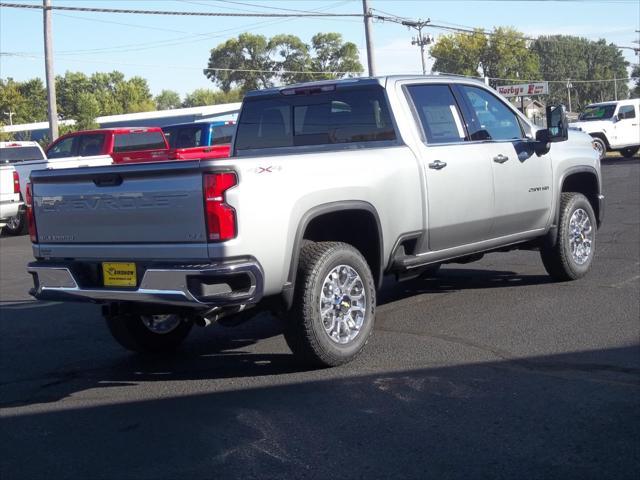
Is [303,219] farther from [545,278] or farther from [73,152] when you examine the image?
[73,152]

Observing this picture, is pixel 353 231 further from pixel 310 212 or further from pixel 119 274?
pixel 119 274

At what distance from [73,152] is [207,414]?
14.6 m

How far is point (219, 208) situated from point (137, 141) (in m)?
14.5

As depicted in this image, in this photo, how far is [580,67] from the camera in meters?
85.8

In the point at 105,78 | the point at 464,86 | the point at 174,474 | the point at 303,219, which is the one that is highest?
the point at 105,78

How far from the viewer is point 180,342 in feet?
23.9

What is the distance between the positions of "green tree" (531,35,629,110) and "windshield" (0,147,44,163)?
218 feet

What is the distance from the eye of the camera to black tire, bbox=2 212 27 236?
18078 millimetres

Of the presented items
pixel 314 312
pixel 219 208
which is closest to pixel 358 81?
pixel 314 312

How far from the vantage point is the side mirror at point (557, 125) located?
8.16m

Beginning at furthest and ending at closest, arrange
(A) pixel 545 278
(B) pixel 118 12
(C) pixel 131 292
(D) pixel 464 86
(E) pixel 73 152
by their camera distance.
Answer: (B) pixel 118 12, (E) pixel 73 152, (A) pixel 545 278, (D) pixel 464 86, (C) pixel 131 292

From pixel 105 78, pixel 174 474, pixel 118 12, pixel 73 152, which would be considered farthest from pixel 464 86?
pixel 105 78

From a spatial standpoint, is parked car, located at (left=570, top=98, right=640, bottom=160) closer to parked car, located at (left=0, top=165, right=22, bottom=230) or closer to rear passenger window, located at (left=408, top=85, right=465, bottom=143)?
parked car, located at (left=0, top=165, right=22, bottom=230)

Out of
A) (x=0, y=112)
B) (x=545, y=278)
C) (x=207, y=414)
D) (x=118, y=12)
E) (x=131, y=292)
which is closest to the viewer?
(x=207, y=414)
